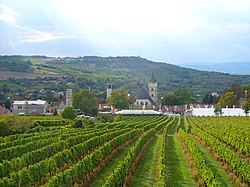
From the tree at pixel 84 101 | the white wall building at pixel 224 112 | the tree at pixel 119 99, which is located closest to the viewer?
the white wall building at pixel 224 112

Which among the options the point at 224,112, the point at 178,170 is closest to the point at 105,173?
the point at 178,170

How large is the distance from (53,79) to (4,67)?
22920 mm

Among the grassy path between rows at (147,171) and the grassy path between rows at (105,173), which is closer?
the grassy path between rows at (147,171)

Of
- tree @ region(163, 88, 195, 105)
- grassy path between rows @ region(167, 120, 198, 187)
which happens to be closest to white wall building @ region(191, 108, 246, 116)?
tree @ region(163, 88, 195, 105)

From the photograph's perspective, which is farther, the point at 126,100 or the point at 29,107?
the point at 126,100

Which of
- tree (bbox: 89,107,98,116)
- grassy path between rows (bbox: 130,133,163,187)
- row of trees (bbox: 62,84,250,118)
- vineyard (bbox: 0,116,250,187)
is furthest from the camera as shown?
row of trees (bbox: 62,84,250,118)

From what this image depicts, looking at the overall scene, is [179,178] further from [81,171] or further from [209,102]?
[209,102]

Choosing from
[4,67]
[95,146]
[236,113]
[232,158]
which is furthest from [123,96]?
[4,67]

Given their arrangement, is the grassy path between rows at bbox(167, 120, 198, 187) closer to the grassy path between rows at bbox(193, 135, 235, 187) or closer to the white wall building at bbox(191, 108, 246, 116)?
the grassy path between rows at bbox(193, 135, 235, 187)

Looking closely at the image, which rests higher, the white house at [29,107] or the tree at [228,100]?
the tree at [228,100]

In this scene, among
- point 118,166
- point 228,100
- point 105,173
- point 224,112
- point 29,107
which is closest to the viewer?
point 118,166

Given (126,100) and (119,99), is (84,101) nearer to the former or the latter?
(119,99)

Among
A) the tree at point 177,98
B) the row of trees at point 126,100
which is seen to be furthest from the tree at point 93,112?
the tree at point 177,98

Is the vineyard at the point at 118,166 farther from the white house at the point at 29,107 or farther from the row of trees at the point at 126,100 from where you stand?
the white house at the point at 29,107
